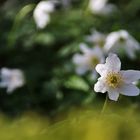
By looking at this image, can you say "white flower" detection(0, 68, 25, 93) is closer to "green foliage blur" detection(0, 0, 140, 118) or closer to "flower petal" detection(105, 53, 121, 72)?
"green foliage blur" detection(0, 0, 140, 118)

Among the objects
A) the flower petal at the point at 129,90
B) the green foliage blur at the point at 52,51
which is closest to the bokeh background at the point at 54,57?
the green foliage blur at the point at 52,51

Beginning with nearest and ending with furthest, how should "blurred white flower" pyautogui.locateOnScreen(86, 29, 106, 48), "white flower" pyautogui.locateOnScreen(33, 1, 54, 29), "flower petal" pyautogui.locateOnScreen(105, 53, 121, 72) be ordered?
"flower petal" pyautogui.locateOnScreen(105, 53, 121, 72) → "blurred white flower" pyautogui.locateOnScreen(86, 29, 106, 48) → "white flower" pyautogui.locateOnScreen(33, 1, 54, 29)

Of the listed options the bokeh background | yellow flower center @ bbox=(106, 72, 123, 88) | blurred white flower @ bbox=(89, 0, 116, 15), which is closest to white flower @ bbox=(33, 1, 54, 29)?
the bokeh background

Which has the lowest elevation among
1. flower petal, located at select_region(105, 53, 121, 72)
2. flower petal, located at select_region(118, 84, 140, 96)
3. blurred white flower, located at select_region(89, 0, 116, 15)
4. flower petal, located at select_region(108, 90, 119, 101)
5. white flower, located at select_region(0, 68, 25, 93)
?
white flower, located at select_region(0, 68, 25, 93)

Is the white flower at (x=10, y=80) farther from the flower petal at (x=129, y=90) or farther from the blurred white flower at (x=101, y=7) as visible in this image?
the flower petal at (x=129, y=90)

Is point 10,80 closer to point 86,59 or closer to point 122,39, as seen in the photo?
point 86,59

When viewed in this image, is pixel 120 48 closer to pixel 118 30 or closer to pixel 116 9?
pixel 118 30
